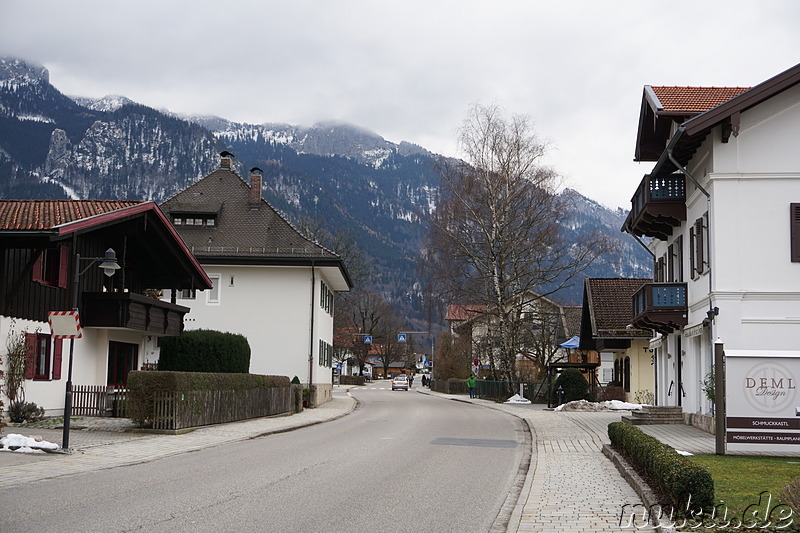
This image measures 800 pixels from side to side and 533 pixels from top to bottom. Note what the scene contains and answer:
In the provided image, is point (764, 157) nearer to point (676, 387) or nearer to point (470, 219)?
point (676, 387)

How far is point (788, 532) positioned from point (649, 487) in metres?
3.74

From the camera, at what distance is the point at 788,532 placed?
8172 millimetres

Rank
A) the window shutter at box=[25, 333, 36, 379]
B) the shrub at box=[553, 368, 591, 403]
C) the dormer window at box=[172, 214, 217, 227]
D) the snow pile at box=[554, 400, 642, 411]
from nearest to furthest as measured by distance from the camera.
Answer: the window shutter at box=[25, 333, 36, 379], the snow pile at box=[554, 400, 642, 411], the shrub at box=[553, 368, 591, 403], the dormer window at box=[172, 214, 217, 227]

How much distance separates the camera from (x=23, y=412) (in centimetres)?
2341

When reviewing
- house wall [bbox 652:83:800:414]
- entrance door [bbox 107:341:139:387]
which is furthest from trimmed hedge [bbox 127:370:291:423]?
house wall [bbox 652:83:800:414]

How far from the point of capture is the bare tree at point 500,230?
145 ft

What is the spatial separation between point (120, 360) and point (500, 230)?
2026 cm

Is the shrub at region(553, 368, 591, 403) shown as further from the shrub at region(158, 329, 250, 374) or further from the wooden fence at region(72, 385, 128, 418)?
the wooden fence at region(72, 385, 128, 418)

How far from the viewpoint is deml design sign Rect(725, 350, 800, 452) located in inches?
642

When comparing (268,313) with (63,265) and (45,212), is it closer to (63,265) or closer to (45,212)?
(63,265)

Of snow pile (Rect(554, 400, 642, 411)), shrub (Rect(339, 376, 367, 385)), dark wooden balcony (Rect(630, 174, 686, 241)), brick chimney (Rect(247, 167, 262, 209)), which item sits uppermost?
brick chimney (Rect(247, 167, 262, 209))

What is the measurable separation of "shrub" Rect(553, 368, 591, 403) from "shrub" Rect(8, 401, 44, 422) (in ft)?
85.6

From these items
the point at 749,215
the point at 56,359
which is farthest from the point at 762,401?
the point at 56,359

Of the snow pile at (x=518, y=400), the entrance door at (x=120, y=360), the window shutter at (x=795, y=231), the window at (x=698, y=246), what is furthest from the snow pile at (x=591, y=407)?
the entrance door at (x=120, y=360)
